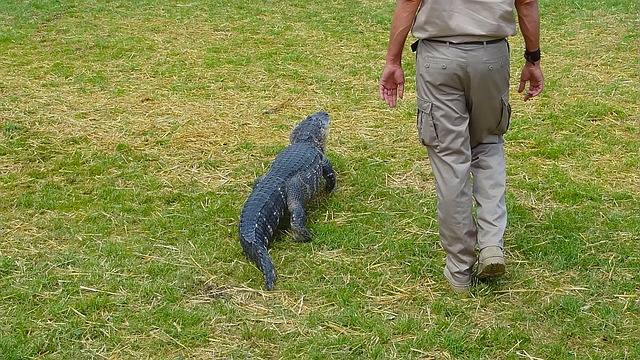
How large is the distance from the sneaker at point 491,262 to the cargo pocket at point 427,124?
562 millimetres

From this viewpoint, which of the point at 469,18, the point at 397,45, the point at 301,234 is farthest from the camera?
the point at 301,234

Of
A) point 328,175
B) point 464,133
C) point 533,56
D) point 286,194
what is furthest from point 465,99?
point 328,175

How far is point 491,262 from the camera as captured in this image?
11.7ft

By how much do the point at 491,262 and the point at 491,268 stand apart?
1.6 inches

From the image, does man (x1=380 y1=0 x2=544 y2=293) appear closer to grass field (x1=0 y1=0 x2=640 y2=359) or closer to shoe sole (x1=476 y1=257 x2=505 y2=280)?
shoe sole (x1=476 y1=257 x2=505 y2=280)

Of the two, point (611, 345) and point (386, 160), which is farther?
point (386, 160)

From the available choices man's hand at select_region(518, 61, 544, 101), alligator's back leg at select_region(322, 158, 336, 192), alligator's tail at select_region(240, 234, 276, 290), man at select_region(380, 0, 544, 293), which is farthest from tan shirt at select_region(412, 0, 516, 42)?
alligator's back leg at select_region(322, 158, 336, 192)

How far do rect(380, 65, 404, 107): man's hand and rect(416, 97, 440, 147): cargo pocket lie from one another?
151mm

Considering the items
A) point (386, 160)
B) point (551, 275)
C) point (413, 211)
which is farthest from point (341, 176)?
point (551, 275)

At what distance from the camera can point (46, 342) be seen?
338cm

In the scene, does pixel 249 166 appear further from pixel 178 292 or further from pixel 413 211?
pixel 178 292

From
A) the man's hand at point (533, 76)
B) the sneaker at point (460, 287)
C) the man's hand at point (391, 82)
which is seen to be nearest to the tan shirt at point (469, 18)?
the man's hand at point (391, 82)

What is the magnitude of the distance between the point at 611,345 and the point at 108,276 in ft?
7.97

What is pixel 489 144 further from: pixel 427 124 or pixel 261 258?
pixel 261 258
